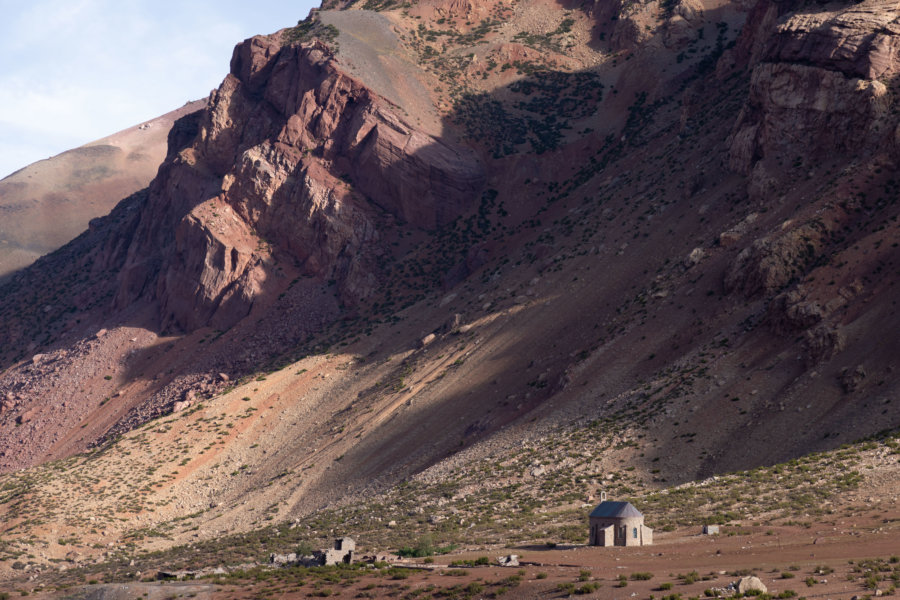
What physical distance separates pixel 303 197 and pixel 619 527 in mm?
51472

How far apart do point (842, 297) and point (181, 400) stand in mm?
44579

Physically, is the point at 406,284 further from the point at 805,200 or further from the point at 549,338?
the point at 805,200

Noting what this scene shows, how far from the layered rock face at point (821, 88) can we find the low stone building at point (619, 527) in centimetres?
2961

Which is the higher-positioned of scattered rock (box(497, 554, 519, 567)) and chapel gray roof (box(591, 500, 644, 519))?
chapel gray roof (box(591, 500, 644, 519))

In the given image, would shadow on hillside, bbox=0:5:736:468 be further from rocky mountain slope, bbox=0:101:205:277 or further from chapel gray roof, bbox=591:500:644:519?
rocky mountain slope, bbox=0:101:205:277

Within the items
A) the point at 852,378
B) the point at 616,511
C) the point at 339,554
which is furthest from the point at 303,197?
the point at 616,511

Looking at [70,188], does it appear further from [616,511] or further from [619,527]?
[619,527]

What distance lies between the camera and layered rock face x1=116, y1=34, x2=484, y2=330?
78.4m

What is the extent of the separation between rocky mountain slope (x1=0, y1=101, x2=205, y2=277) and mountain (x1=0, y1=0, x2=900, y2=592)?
35314 millimetres

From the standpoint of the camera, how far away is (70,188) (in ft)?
500

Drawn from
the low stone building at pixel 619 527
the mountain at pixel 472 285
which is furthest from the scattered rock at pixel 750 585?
the mountain at pixel 472 285

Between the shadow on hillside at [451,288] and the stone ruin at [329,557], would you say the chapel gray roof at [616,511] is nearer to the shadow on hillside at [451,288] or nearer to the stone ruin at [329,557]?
the stone ruin at [329,557]

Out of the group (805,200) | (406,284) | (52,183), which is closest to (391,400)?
(406,284)

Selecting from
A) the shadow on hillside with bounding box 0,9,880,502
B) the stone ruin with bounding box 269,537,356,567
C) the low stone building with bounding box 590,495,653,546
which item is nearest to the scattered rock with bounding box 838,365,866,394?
the shadow on hillside with bounding box 0,9,880,502
